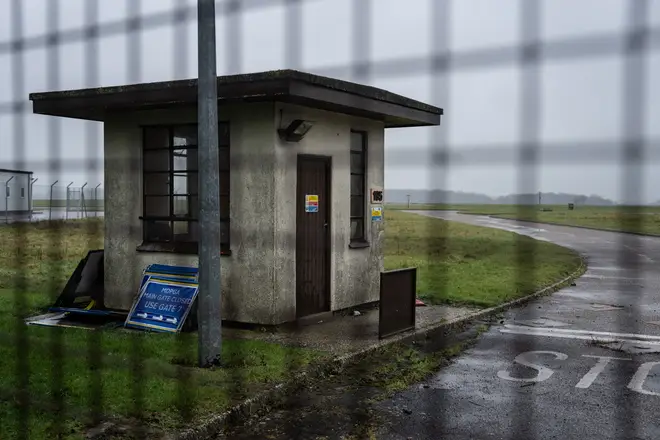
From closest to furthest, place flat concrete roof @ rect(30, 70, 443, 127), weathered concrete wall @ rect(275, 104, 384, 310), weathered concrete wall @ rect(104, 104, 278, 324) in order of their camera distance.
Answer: flat concrete roof @ rect(30, 70, 443, 127), weathered concrete wall @ rect(104, 104, 278, 324), weathered concrete wall @ rect(275, 104, 384, 310)

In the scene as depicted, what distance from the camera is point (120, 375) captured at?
15.6ft

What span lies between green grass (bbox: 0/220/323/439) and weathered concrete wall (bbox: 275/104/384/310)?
1207mm

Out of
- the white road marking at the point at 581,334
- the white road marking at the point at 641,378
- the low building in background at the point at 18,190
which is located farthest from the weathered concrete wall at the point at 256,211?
the white road marking at the point at 641,378

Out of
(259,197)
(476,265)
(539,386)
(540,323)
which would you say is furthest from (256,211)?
(476,265)

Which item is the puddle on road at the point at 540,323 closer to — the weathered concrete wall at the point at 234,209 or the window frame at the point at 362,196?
the window frame at the point at 362,196

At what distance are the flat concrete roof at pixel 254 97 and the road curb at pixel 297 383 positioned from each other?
6.80 feet

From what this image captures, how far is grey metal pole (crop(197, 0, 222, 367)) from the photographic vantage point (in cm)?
514

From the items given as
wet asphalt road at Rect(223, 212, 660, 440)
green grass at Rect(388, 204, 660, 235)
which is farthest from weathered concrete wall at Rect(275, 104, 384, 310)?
green grass at Rect(388, 204, 660, 235)

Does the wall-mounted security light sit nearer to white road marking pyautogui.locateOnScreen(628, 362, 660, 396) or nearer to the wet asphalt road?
the wet asphalt road

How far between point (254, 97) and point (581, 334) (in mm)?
4137

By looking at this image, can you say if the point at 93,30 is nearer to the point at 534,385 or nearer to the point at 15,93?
the point at 15,93

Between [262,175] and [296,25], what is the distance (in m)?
4.04

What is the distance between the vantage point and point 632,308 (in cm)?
921

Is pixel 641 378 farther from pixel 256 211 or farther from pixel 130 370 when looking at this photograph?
pixel 130 370
